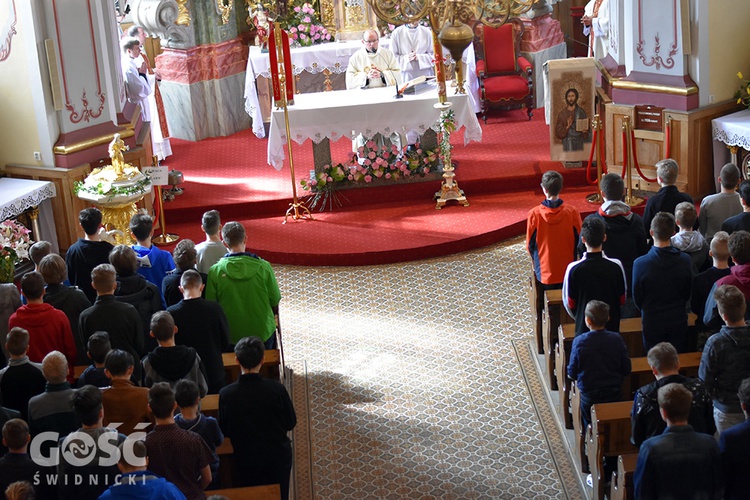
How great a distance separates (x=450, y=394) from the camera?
8297 millimetres

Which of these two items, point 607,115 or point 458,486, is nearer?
point 458,486

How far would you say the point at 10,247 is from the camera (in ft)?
28.8

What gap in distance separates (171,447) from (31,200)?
595 cm

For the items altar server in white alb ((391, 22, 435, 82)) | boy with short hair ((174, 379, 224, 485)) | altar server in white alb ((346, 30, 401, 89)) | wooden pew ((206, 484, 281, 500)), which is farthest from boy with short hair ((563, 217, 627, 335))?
altar server in white alb ((391, 22, 435, 82))

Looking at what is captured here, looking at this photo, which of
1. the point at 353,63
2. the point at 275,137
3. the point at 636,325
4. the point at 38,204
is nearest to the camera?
the point at 636,325

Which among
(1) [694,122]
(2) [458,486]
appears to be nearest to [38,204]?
(2) [458,486]

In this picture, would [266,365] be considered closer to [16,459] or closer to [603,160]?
[16,459]

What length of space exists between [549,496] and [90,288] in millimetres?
3627

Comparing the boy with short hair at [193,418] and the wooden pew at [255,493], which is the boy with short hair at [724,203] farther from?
the boy with short hair at [193,418]

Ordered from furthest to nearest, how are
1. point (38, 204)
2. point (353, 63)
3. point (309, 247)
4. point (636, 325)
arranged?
point (353, 63)
point (309, 247)
point (38, 204)
point (636, 325)

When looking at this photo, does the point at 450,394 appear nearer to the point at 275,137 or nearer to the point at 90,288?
the point at 90,288

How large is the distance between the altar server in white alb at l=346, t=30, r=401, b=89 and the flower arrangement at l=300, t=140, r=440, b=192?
3.20 feet

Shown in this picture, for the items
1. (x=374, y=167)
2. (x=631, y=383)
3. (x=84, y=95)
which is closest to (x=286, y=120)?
(x=374, y=167)

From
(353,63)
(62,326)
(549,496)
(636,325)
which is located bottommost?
(549,496)
